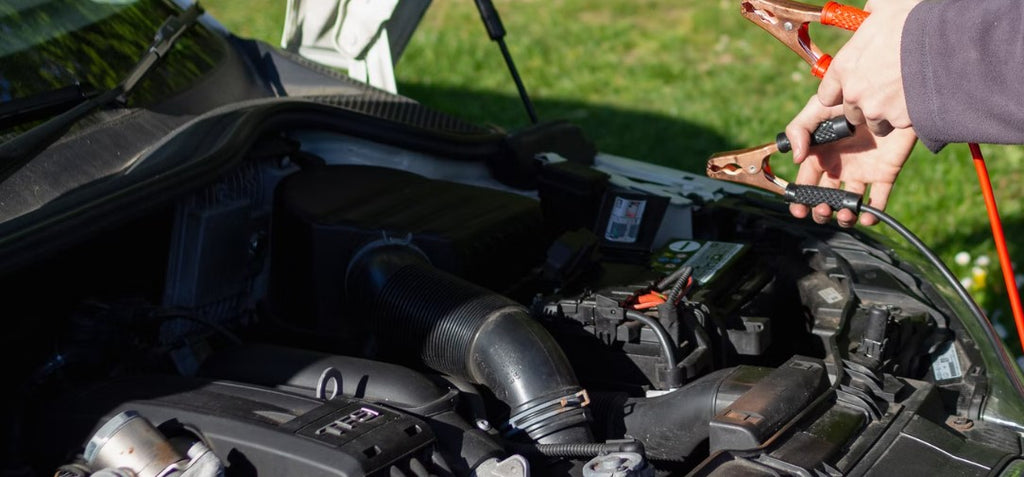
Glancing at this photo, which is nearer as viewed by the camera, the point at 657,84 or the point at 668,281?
the point at 668,281

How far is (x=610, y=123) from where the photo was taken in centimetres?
605

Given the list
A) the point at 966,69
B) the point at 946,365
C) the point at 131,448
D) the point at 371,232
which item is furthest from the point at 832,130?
the point at 131,448

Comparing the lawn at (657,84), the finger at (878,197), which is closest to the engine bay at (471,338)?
the finger at (878,197)

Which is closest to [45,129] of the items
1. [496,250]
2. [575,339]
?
[496,250]

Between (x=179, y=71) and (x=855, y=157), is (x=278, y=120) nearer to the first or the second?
(x=179, y=71)

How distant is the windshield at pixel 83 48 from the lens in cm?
203

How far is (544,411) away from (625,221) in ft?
2.54

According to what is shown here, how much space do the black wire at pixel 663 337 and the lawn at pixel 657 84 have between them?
94.1 inches

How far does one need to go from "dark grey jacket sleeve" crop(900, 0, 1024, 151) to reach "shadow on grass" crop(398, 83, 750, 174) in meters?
3.60

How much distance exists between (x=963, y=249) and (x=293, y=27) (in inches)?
108

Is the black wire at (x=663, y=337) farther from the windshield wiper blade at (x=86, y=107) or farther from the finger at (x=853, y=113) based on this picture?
the windshield wiper blade at (x=86, y=107)

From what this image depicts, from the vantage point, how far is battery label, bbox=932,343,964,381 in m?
2.19

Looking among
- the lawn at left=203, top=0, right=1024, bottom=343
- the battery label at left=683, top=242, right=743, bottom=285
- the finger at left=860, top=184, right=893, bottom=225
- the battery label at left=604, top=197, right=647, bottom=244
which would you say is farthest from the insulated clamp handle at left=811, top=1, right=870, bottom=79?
the lawn at left=203, top=0, right=1024, bottom=343

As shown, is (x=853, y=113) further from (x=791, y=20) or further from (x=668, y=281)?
(x=668, y=281)
